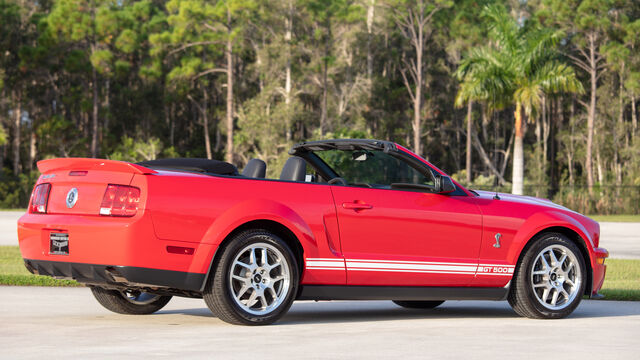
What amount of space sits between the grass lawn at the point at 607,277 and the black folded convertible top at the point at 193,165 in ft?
15.1

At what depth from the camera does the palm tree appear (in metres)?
39.1

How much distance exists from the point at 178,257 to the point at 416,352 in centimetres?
200

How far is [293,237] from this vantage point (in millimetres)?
Answer: 8086

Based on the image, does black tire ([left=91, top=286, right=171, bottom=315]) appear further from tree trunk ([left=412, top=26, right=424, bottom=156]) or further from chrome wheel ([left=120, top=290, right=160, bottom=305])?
tree trunk ([left=412, top=26, right=424, bottom=156])

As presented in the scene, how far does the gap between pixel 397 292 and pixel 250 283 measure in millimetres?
1372

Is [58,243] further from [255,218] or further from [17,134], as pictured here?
[17,134]

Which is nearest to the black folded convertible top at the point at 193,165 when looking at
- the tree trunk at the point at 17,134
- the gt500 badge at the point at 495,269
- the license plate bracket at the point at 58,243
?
the license plate bracket at the point at 58,243

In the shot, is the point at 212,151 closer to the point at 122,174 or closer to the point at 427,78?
the point at 427,78

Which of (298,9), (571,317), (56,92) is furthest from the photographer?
(56,92)

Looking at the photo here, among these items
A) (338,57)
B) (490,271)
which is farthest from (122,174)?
(338,57)

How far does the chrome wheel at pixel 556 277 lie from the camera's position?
9031mm

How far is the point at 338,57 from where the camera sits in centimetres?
6412

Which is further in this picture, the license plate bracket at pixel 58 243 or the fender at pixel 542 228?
the fender at pixel 542 228

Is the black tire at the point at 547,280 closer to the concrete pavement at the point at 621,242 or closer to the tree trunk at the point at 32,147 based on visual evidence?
the concrete pavement at the point at 621,242
